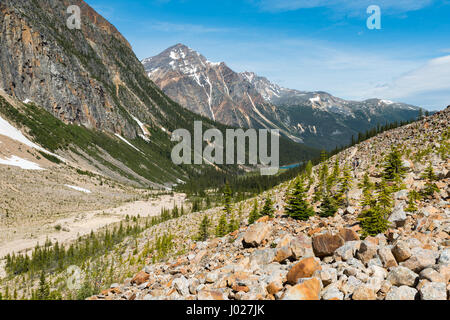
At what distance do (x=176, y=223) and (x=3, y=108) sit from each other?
148969 millimetres

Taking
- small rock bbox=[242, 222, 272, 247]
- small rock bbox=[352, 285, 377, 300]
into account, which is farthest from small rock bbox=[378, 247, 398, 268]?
small rock bbox=[242, 222, 272, 247]

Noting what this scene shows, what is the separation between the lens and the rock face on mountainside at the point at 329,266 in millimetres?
10141

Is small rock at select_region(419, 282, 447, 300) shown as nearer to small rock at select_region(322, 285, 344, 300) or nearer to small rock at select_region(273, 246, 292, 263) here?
small rock at select_region(322, 285, 344, 300)

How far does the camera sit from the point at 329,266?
43.6 ft

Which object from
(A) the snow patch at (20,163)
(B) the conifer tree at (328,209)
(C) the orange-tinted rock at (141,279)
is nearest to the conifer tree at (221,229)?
(B) the conifer tree at (328,209)

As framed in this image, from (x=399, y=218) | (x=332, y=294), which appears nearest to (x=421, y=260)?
(x=332, y=294)

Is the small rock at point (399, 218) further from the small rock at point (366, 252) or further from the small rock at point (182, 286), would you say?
the small rock at point (182, 286)

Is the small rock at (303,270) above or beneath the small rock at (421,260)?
→ beneath

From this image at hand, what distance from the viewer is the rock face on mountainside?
10.1m

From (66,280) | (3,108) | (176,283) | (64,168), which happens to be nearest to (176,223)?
(66,280)

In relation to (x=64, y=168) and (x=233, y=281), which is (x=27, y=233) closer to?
(x=64, y=168)

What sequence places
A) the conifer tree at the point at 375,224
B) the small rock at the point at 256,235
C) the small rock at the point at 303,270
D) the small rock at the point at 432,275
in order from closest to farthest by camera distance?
the small rock at the point at 432,275 < the small rock at the point at 303,270 < the conifer tree at the point at 375,224 < the small rock at the point at 256,235

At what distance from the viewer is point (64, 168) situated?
13312 centimetres
